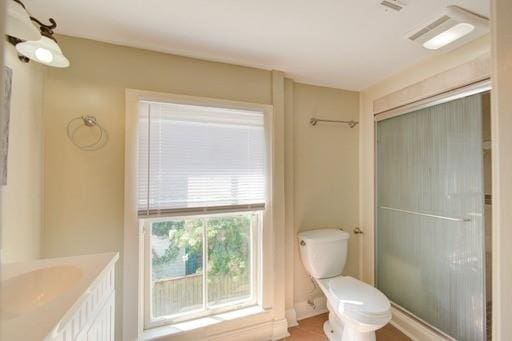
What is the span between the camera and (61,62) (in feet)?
3.93

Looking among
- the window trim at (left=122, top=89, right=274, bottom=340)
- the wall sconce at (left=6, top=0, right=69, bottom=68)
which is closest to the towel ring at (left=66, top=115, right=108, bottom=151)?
the window trim at (left=122, top=89, right=274, bottom=340)

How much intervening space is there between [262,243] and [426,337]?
4.54 feet

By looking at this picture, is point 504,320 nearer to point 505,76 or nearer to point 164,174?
point 505,76

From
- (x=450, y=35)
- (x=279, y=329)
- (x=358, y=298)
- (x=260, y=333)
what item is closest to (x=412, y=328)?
(x=358, y=298)

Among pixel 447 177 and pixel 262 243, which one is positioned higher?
pixel 447 177

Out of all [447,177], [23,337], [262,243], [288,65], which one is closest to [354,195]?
[447,177]

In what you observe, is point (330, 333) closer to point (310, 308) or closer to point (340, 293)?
point (310, 308)

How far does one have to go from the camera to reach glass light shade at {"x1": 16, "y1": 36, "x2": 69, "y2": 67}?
3.67 feet

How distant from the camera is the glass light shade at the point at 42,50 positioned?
3.67ft

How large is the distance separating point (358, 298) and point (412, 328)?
704 mm

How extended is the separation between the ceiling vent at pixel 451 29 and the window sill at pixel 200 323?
2.15 m

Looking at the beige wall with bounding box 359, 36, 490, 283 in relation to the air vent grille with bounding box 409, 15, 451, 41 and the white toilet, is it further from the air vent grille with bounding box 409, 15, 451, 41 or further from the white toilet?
the air vent grille with bounding box 409, 15, 451, 41

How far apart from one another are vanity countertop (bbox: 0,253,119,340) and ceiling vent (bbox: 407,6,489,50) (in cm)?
208

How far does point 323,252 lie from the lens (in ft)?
6.59
